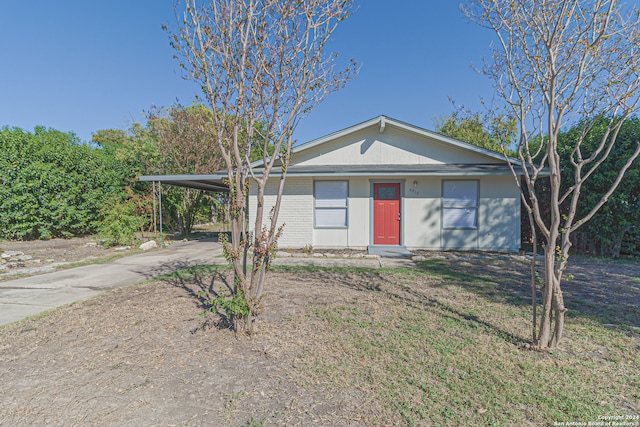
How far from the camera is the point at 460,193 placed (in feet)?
33.7

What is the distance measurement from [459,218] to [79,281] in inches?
405

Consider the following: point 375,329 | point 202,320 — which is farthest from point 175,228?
point 375,329

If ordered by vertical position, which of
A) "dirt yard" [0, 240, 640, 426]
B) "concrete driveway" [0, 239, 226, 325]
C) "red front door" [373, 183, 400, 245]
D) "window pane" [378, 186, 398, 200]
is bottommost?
"dirt yard" [0, 240, 640, 426]

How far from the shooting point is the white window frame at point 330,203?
10539 mm

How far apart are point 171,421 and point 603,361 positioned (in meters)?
4.00

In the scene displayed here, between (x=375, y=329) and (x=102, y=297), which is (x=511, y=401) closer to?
(x=375, y=329)

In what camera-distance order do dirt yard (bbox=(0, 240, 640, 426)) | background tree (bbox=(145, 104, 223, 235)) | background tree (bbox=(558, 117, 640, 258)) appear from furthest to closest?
1. background tree (bbox=(145, 104, 223, 235))
2. background tree (bbox=(558, 117, 640, 258))
3. dirt yard (bbox=(0, 240, 640, 426))

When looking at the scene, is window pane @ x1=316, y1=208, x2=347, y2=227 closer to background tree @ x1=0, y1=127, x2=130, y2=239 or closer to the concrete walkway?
the concrete walkway

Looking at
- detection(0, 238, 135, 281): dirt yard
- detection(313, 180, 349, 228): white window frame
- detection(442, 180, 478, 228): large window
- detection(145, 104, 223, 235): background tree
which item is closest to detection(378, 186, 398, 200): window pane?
detection(313, 180, 349, 228): white window frame

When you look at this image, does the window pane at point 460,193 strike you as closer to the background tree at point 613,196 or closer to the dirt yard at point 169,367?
the background tree at point 613,196

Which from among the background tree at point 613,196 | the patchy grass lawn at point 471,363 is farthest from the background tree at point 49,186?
the background tree at point 613,196

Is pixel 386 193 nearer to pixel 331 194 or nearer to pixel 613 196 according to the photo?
pixel 331 194

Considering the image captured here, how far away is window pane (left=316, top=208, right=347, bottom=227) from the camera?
1059cm

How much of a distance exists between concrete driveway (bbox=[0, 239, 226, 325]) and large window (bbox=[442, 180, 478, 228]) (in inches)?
283
